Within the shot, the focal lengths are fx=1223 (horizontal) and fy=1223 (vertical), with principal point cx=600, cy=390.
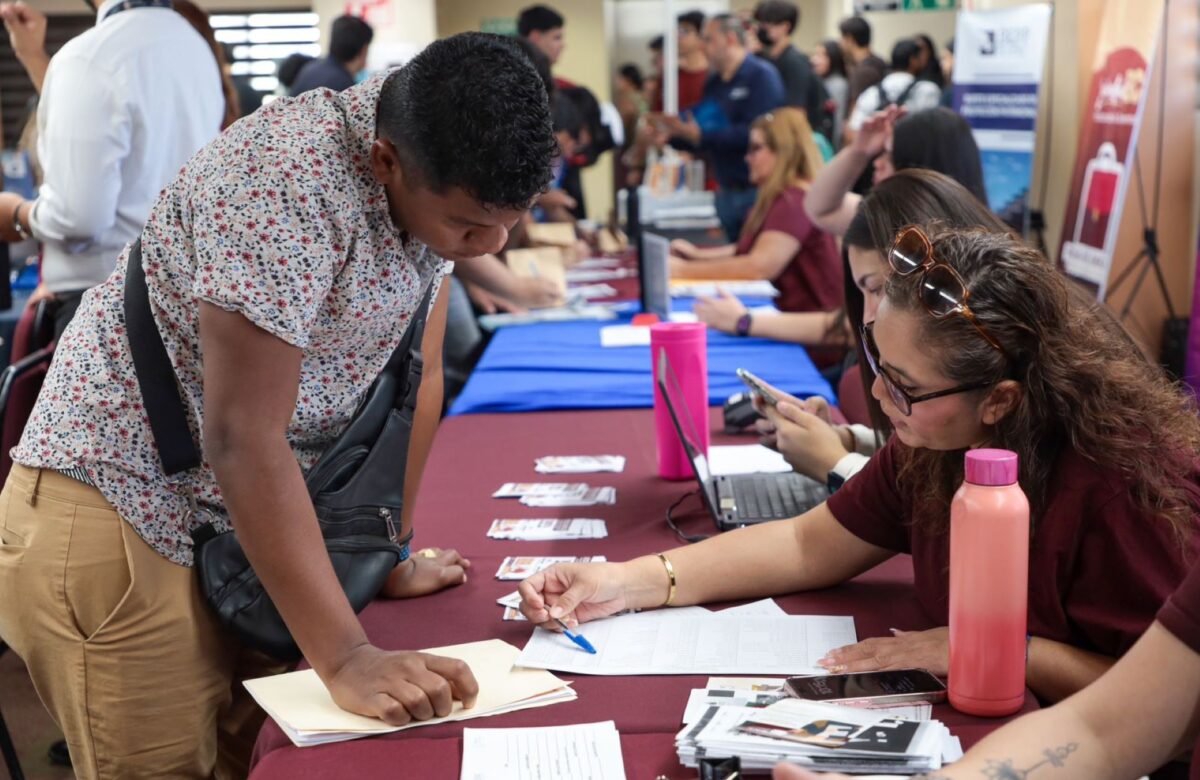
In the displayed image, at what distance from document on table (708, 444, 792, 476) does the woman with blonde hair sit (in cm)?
169

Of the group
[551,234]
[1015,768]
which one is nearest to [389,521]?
[1015,768]

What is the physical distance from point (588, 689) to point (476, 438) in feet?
3.94

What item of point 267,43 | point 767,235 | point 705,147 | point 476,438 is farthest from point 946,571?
point 267,43

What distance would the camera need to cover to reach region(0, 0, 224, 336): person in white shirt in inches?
94.3

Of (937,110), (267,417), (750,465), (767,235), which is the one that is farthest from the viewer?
(767,235)

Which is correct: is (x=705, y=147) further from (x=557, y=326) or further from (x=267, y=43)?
(x=267, y=43)

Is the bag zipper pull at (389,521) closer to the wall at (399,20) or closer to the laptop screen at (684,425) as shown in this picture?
the laptop screen at (684,425)

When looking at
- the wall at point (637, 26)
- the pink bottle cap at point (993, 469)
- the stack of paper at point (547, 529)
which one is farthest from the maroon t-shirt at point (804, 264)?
the wall at point (637, 26)

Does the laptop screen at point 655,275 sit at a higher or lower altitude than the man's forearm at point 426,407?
lower

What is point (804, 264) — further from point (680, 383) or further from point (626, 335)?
point (680, 383)

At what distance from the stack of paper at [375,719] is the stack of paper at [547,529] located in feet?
1.45

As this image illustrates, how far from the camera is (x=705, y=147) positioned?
242 inches

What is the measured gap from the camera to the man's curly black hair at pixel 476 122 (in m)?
Result: 1.14

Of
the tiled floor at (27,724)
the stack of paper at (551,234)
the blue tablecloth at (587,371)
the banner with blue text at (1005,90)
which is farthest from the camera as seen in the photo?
the banner with blue text at (1005,90)
